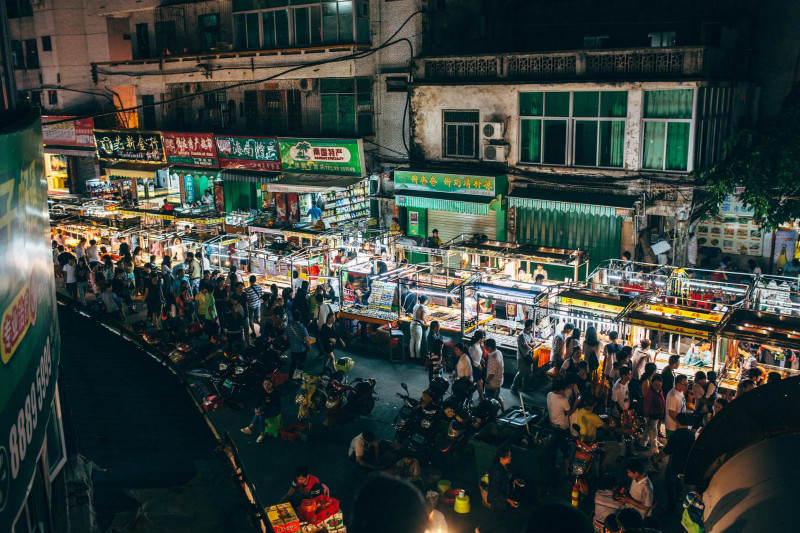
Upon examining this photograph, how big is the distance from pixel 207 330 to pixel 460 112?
10.8 m

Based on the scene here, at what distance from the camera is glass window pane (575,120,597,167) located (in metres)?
21.0

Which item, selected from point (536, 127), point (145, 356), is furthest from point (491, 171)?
point (145, 356)

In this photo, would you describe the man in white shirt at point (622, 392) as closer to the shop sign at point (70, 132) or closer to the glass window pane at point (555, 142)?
the glass window pane at point (555, 142)

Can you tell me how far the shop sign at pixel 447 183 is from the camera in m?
22.1

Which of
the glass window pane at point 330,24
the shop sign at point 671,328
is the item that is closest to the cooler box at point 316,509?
the shop sign at point 671,328

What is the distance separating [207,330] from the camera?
18.1 metres

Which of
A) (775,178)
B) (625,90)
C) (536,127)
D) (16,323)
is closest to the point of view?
(16,323)

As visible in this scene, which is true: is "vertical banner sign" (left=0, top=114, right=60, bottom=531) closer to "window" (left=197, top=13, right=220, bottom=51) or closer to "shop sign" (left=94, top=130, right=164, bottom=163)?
"window" (left=197, top=13, right=220, bottom=51)

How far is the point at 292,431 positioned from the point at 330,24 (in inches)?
670

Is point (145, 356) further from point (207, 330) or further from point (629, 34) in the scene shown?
point (629, 34)

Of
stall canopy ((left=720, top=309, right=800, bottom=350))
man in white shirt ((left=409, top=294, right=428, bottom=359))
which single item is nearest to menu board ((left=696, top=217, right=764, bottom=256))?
stall canopy ((left=720, top=309, right=800, bottom=350))

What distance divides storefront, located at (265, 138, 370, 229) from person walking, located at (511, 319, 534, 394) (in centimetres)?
1068

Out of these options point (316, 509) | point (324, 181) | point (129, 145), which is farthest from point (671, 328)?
point (129, 145)

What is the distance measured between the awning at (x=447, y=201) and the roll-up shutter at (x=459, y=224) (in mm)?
684
